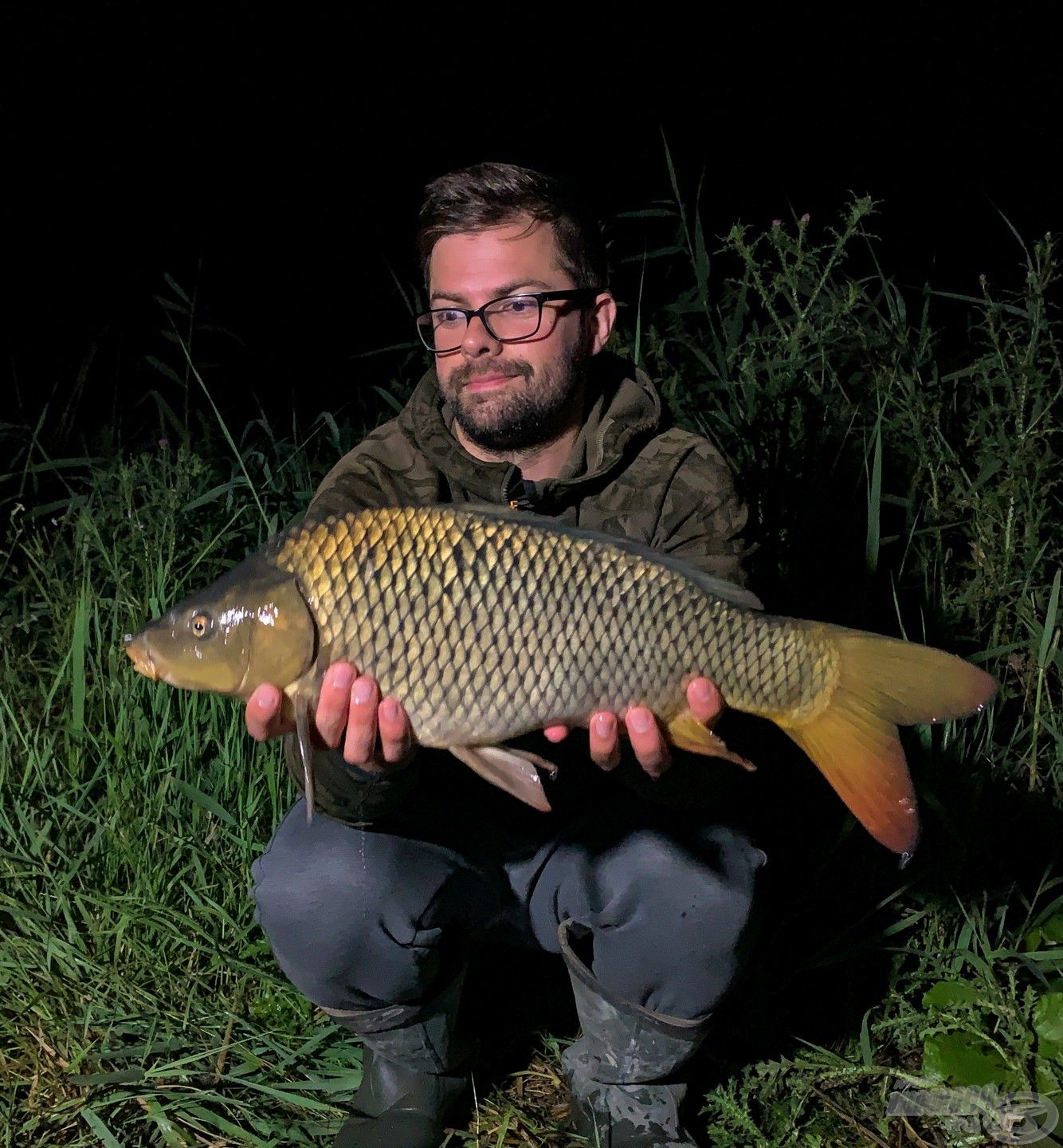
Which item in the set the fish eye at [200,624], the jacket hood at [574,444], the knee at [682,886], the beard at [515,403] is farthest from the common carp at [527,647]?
the beard at [515,403]

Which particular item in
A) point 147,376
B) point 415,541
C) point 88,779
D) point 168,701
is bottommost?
point 147,376

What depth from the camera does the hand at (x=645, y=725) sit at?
1312 millimetres

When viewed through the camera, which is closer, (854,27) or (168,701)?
(168,701)

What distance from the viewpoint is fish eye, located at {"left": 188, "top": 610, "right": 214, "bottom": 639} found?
4.30ft

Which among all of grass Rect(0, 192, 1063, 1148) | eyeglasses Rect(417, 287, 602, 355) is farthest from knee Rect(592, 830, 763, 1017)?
eyeglasses Rect(417, 287, 602, 355)

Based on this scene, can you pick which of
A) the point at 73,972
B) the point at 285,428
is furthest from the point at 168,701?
the point at 285,428

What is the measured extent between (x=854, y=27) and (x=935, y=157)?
1.26 metres

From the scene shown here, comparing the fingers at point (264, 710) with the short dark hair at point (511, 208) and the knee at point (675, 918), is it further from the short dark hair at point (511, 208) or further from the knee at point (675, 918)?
→ the short dark hair at point (511, 208)

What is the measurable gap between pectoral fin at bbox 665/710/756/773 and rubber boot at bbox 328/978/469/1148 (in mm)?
523

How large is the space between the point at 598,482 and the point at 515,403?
0.17 m

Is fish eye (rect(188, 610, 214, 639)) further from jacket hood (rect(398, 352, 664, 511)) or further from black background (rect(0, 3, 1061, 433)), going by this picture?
black background (rect(0, 3, 1061, 433))

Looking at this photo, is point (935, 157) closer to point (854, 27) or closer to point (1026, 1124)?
point (854, 27)

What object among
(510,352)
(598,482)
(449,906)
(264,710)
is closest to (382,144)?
(510,352)

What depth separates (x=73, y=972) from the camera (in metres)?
1.71
